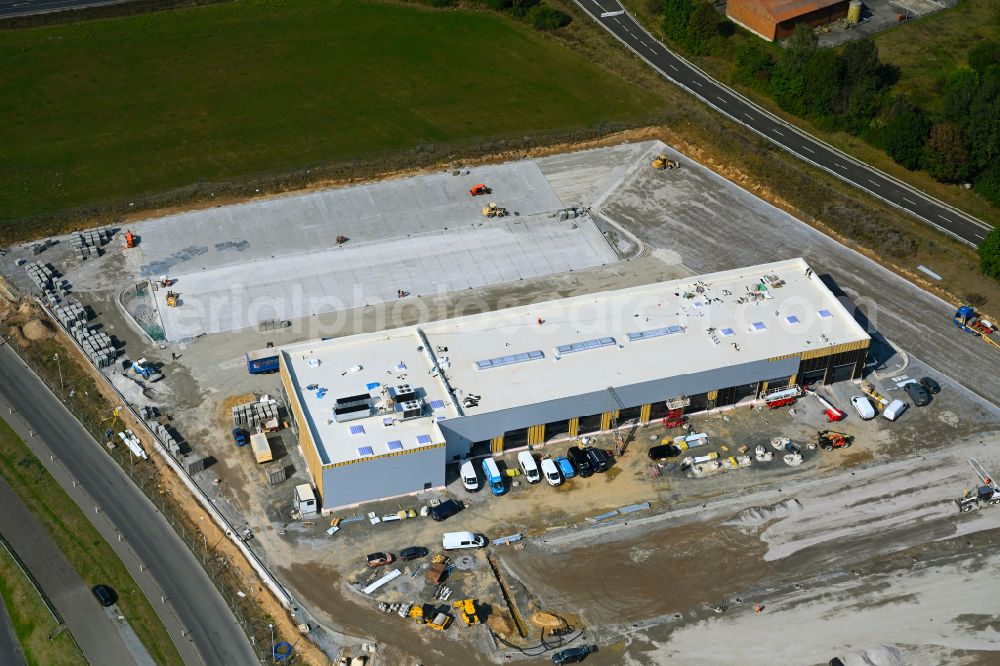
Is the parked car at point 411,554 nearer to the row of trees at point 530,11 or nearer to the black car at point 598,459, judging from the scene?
the black car at point 598,459

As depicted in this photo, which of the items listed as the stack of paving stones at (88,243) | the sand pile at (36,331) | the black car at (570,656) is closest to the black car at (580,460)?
the black car at (570,656)

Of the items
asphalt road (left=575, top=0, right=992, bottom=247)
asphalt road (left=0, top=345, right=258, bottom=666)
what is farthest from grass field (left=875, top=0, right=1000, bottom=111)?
asphalt road (left=0, top=345, right=258, bottom=666)

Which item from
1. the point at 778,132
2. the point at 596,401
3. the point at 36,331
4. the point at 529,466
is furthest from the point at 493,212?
the point at 36,331

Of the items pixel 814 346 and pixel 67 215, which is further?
pixel 67 215

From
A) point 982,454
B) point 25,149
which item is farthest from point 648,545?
point 25,149

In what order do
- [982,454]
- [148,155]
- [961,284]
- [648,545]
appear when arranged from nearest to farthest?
[648,545] < [982,454] < [961,284] < [148,155]

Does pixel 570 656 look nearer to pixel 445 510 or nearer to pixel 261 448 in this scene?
pixel 445 510

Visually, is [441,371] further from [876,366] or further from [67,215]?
[67,215]

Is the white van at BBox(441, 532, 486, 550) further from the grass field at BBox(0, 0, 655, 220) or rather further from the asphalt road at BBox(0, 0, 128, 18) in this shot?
the asphalt road at BBox(0, 0, 128, 18)

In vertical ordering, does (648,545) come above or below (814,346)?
below
